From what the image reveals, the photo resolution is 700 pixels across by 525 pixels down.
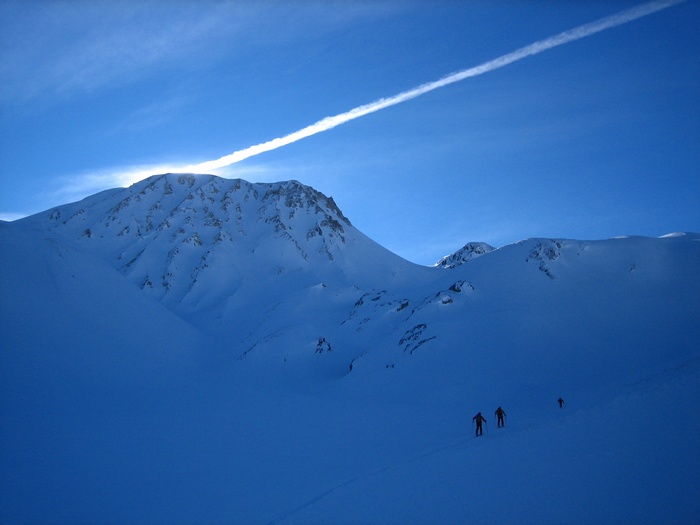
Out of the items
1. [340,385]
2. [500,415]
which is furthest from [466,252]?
[500,415]

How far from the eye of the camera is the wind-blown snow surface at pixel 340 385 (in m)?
12.6

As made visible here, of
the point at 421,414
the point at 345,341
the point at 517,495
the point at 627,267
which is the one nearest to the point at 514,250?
the point at 627,267

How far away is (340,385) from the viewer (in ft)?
149

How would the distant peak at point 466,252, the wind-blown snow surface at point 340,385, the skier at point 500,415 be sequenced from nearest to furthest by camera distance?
the wind-blown snow surface at point 340,385 → the skier at point 500,415 → the distant peak at point 466,252

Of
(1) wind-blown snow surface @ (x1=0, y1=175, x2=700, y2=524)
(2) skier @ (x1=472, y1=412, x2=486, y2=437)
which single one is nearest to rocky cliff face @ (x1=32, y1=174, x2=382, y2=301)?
(1) wind-blown snow surface @ (x1=0, y1=175, x2=700, y2=524)

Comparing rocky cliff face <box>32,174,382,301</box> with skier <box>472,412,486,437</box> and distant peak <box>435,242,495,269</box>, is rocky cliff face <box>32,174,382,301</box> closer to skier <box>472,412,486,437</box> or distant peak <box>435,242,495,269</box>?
distant peak <box>435,242,495,269</box>

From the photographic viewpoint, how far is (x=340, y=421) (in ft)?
96.0

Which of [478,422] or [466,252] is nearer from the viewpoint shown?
[478,422]

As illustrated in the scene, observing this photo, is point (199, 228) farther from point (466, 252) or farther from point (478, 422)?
point (478, 422)

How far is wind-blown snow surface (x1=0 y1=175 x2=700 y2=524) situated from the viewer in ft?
41.2

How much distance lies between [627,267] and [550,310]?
1407cm

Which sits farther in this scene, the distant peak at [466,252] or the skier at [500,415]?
the distant peak at [466,252]

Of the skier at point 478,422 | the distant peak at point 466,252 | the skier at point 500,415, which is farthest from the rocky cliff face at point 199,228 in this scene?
the skier at point 478,422

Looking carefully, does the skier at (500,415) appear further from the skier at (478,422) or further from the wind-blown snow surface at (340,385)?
the wind-blown snow surface at (340,385)
